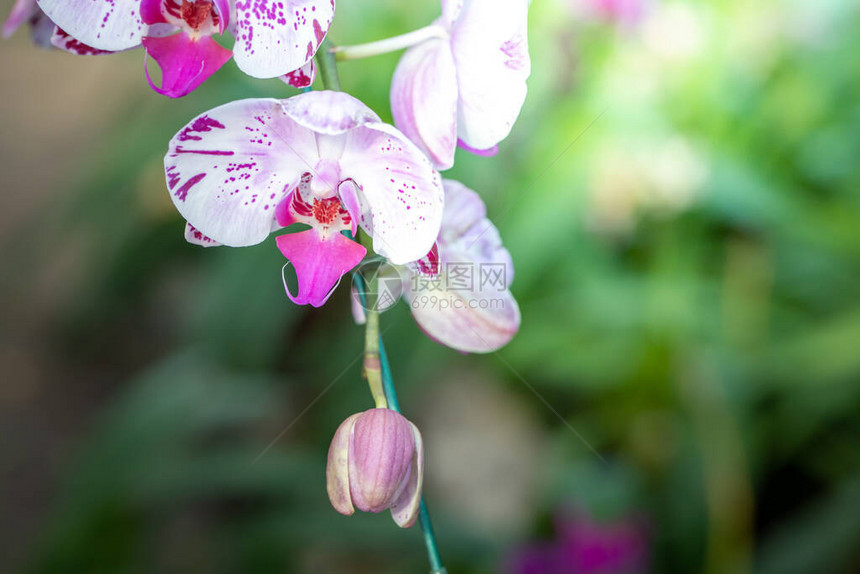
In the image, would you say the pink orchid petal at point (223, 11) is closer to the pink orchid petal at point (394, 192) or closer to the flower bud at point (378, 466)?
the pink orchid petal at point (394, 192)

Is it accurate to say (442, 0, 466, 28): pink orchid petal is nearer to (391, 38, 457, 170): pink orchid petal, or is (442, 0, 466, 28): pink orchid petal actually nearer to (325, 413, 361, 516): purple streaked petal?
(391, 38, 457, 170): pink orchid petal

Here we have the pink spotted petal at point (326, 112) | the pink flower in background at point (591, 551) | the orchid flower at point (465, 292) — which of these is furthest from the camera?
the pink flower in background at point (591, 551)

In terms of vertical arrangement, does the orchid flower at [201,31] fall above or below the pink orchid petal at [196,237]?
above

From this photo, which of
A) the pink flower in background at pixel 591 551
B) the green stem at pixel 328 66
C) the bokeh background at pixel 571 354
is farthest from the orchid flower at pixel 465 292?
the pink flower in background at pixel 591 551

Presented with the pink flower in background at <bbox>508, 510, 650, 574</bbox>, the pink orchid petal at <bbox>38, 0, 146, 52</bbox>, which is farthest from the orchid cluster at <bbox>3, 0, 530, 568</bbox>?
the pink flower in background at <bbox>508, 510, 650, 574</bbox>

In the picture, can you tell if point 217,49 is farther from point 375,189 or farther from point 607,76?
point 607,76

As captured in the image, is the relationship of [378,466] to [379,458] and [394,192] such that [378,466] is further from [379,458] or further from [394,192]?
[394,192]
